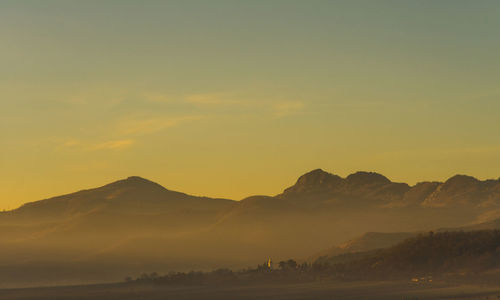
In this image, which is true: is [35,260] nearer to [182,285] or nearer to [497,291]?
[182,285]

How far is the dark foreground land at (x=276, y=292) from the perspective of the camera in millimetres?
59403

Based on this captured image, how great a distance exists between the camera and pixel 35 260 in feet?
A: 636

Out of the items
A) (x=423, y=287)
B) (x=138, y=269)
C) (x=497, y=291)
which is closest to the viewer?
(x=497, y=291)

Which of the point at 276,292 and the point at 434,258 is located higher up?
the point at 434,258

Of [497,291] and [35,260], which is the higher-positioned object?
[35,260]

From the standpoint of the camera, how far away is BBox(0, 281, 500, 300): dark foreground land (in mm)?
59403

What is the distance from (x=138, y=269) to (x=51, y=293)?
91409 mm

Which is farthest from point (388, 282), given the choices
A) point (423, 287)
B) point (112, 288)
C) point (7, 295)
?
point (7, 295)

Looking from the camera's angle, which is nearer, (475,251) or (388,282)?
(388,282)

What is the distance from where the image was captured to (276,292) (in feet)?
220

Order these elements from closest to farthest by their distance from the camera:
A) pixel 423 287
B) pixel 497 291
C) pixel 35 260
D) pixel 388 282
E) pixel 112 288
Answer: pixel 497 291
pixel 423 287
pixel 388 282
pixel 112 288
pixel 35 260

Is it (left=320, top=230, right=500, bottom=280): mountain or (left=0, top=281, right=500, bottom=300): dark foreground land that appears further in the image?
(left=320, top=230, right=500, bottom=280): mountain

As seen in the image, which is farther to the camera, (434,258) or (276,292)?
(434,258)

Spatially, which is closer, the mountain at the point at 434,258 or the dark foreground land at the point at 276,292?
the dark foreground land at the point at 276,292
